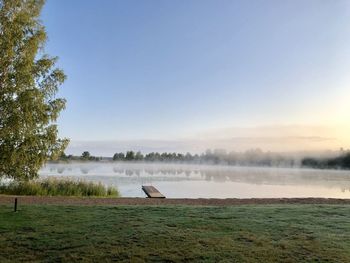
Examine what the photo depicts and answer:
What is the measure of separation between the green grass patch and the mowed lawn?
21.3 feet

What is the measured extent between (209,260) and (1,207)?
23.3 ft

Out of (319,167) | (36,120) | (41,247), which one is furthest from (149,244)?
(319,167)

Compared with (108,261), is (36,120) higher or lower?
higher

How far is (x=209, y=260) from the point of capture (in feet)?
23.3

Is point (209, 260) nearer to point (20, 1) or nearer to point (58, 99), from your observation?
point (58, 99)

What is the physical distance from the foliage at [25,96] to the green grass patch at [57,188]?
7.52m

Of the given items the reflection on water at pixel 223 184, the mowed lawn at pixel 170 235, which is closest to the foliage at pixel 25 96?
the mowed lawn at pixel 170 235

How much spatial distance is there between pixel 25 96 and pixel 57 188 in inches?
387

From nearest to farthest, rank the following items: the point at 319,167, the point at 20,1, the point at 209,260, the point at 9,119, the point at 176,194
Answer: the point at 209,260 → the point at 9,119 → the point at 20,1 → the point at 176,194 → the point at 319,167

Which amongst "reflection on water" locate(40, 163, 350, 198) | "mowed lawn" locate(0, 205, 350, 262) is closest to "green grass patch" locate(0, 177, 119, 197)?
"reflection on water" locate(40, 163, 350, 198)

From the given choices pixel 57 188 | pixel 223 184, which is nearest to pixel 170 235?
pixel 57 188

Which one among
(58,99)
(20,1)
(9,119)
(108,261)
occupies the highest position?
(20,1)

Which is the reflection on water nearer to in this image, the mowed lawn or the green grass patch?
the green grass patch

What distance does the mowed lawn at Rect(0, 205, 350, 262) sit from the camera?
741 centimetres
